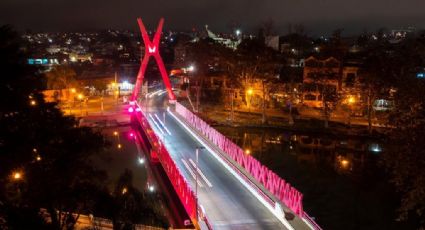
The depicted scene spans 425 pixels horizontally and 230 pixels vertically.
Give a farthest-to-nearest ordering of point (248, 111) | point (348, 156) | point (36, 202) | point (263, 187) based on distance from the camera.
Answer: point (248, 111)
point (348, 156)
point (263, 187)
point (36, 202)

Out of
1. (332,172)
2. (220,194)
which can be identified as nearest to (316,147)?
(332,172)

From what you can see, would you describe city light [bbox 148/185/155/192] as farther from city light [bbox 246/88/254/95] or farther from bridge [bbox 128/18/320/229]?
city light [bbox 246/88/254/95]

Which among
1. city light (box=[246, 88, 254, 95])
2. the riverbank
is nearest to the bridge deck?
the riverbank

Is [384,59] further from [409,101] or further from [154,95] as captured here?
[154,95]

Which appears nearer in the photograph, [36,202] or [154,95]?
[36,202]

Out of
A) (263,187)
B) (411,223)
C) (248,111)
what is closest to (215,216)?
(263,187)

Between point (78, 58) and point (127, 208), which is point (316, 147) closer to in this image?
point (127, 208)

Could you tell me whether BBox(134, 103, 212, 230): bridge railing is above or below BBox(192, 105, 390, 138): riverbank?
below

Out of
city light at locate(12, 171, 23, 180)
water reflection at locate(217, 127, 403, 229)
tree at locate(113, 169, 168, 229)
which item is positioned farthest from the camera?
water reflection at locate(217, 127, 403, 229)
